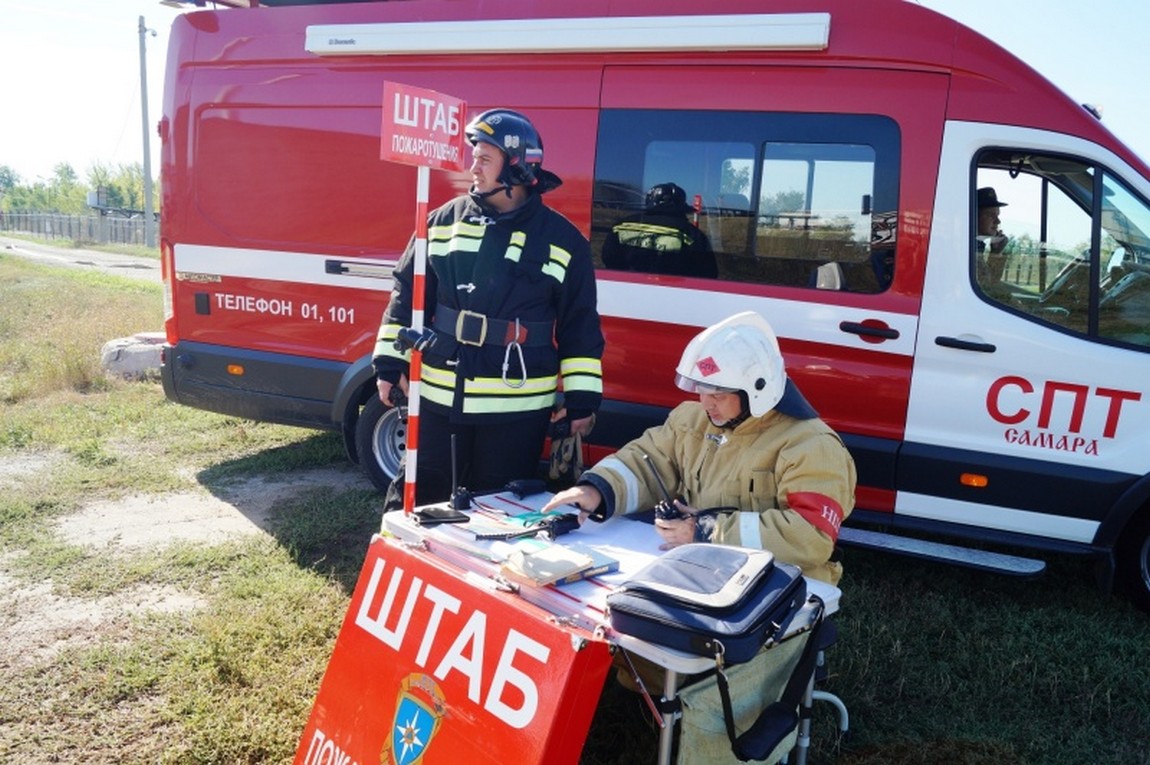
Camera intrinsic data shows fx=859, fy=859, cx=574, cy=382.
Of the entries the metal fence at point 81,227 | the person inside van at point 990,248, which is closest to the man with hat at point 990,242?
the person inside van at point 990,248

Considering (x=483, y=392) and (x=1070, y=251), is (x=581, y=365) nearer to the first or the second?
(x=483, y=392)

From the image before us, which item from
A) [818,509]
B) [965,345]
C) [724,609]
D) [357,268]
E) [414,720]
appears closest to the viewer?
[724,609]

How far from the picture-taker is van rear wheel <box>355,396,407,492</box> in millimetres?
4617

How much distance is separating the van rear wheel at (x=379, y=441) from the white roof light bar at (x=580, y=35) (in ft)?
6.05

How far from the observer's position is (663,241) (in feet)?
13.1

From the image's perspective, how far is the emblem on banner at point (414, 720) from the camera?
201 centimetres

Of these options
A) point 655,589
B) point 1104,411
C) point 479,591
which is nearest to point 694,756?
point 655,589

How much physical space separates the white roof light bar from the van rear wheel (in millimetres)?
1846

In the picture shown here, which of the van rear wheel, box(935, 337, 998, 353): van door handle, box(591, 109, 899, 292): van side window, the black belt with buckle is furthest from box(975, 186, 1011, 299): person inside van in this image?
the van rear wheel

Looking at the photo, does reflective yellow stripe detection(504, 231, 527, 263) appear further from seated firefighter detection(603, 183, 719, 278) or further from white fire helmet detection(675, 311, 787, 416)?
seated firefighter detection(603, 183, 719, 278)

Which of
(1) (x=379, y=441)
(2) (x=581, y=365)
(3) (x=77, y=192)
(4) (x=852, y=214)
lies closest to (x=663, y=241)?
(4) (x=852, y=214)

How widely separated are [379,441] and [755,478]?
8.91 feet

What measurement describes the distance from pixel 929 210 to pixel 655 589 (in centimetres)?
246

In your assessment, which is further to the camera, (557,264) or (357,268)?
(357,268)
